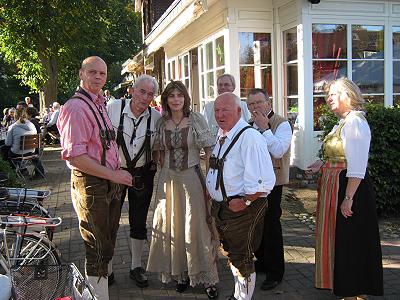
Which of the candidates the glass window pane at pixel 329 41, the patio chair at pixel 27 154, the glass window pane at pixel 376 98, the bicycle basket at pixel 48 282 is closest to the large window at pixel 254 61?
the glass window pane at pixel 329 41

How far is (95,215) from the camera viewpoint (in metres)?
3.11

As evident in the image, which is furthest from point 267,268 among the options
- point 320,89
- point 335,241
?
point 320,89

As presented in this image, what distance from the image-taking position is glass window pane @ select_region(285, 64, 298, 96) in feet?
25.7

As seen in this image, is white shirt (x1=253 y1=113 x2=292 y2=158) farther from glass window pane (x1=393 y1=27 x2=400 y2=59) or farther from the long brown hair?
glass window pane (x1=393 y1=27 x2=400 y2=59)

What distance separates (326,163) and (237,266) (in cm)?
105

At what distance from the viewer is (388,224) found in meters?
5.55

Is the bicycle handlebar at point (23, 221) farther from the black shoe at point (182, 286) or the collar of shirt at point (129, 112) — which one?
the black shoe at point (182, 286)

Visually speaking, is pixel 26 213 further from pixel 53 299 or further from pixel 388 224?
pixel 388 224

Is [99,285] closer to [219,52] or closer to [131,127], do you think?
[131,127]

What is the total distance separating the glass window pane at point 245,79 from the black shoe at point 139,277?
4925 mm

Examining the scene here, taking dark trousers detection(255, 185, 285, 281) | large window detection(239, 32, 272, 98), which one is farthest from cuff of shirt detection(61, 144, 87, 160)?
large window detection(239, 32, 272, 98)

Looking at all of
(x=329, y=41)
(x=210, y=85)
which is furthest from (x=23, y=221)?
(x=210, y=85)

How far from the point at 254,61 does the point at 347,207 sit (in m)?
5.49

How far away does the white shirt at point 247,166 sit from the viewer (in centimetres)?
304
